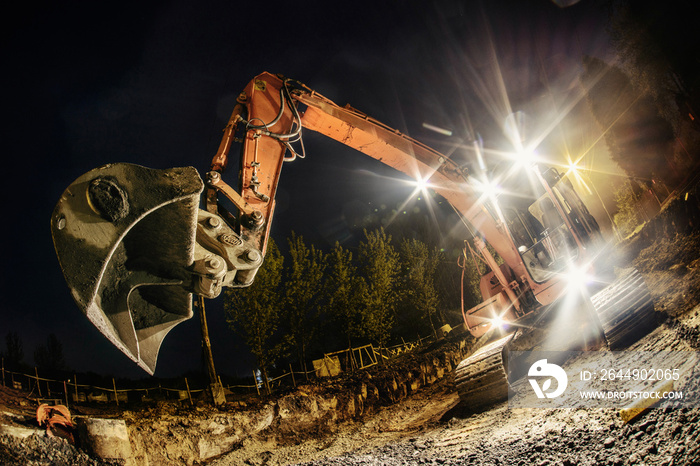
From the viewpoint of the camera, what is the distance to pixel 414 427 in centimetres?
593

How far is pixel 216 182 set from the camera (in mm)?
2986

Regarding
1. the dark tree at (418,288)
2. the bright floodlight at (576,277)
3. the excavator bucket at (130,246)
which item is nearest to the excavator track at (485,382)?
the bright floodlight at (576,277)

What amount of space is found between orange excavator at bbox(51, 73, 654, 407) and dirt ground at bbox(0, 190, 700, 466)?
3.23ft

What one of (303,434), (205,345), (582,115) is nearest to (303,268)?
(205,345)

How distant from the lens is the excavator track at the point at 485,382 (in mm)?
5008

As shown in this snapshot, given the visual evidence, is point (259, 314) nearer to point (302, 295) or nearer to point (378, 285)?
point (302, 295)

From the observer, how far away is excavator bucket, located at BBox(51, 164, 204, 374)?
4.27 feet

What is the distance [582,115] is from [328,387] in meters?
27.1

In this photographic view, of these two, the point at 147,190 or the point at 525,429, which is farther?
the point at 525,429

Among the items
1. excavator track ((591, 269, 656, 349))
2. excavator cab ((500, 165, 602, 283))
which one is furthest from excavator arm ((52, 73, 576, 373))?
excavator track ((591, 269, 656, 349))

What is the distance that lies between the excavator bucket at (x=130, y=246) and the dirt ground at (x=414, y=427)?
9.90 feet

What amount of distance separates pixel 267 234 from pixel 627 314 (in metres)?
5.67

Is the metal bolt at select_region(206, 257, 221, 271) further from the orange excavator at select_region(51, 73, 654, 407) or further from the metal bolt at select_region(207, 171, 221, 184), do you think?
the metal bolt at select_region(207, 171, 221, 184)

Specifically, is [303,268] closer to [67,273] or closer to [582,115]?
[67,273]
